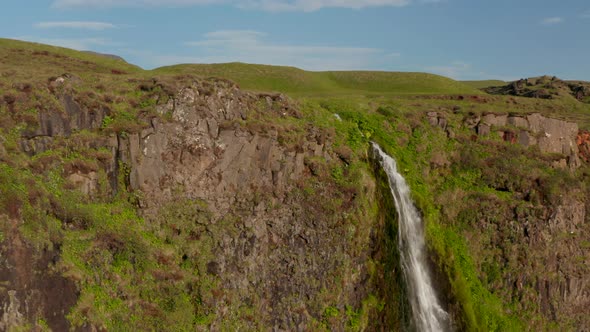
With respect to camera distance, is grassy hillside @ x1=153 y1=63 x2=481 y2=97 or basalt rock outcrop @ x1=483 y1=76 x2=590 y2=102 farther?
basalt rock outcrop @ x1=483 y1=76 x2=590 y2=102

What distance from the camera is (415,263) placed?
2223cm

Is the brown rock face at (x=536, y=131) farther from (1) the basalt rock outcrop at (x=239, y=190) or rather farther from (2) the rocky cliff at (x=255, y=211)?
→ (1) the basalt rock outcrop at (x=239, y=190)

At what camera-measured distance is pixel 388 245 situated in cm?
2175

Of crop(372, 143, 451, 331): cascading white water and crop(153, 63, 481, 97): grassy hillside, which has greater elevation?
crop(153, 63, 481, 97): grassy hillside

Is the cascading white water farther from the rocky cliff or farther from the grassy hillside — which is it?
the grassy hillside

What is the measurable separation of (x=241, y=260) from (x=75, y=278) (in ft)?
20.2

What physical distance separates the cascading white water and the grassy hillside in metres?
25.4

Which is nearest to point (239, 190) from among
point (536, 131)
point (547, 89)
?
point (536, 131)

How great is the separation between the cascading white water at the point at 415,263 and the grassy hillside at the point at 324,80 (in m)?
25.4

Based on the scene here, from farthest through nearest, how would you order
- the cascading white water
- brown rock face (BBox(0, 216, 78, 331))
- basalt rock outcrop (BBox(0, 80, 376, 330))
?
the cascading white water, basalt rock outcrop (BBox(0, 80, 376, 330)), brown rock face (BBox(0, 216, 78, 331))

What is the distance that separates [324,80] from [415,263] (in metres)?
42.2

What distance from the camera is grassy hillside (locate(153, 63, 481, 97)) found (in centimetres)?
5062

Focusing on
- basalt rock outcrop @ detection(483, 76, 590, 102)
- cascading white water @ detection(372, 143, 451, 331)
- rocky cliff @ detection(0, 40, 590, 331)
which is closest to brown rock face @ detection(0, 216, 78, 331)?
rocky cliff @ detection(0, 40, 590, 331)

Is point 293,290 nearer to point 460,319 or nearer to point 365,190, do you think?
point 365,190
